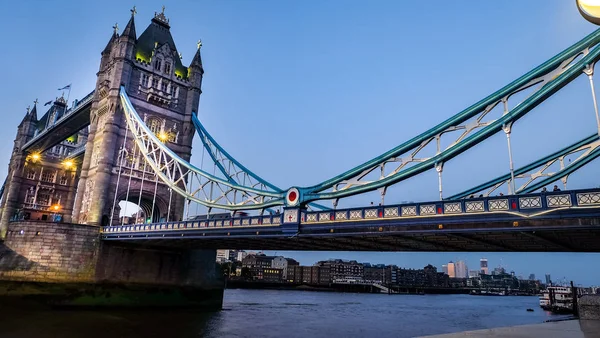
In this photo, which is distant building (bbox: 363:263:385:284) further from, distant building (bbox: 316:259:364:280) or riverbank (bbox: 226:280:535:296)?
riverbank (bbox: 226:280:535:296)

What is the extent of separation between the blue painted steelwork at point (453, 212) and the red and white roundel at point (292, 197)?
0.82 metres

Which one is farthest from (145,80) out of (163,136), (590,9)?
(590,9)

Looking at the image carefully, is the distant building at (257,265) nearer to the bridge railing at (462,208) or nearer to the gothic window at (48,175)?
the gothic window at (48,175)

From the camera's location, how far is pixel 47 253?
2667 cm

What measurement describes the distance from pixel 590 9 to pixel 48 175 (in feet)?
202

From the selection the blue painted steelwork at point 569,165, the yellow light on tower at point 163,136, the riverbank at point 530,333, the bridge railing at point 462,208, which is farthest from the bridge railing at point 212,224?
the riverbank at point 530,333

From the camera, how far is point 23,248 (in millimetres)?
26469

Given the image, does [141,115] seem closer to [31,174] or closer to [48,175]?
[48,175]

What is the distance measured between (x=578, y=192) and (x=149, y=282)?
2787 cm

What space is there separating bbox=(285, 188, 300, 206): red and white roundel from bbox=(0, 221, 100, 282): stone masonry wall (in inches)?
671

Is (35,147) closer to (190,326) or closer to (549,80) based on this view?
(190,326)

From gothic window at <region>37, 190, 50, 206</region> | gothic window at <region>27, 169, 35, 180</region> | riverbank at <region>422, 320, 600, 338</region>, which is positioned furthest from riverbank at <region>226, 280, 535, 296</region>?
riverbank at <region>422, 320, 600, 338</region>

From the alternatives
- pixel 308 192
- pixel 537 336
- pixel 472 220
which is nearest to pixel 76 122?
pixel 308 192

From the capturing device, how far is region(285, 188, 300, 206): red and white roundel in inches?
735
